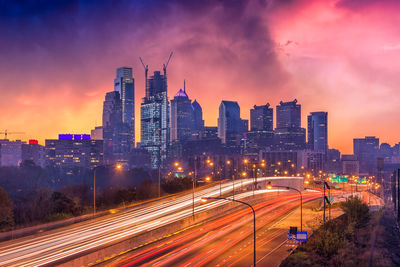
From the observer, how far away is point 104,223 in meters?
45.8

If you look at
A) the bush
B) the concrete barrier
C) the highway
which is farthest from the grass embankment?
the highway

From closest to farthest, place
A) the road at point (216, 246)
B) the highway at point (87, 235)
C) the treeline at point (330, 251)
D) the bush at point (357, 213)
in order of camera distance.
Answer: the highway at point (87, 235) → the road at point (216, 246) → the treeline at point (330, 251) → the bush at point (357, 213)

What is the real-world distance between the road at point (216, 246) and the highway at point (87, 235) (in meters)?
3.77

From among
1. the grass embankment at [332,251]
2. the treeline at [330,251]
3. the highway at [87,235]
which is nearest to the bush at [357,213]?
the grass embankment at [332,251]

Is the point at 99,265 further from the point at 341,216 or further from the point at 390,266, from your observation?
the point at 341,216

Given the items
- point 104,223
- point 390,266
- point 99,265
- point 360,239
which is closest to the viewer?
point 99,265

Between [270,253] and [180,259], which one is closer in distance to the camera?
[180,259]

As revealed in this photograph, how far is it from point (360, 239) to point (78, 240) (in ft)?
133

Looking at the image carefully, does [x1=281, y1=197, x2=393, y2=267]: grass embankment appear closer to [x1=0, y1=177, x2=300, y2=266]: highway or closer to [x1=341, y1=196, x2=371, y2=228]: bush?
[x1=341, y1=196, x2=371, y2=228]: bush

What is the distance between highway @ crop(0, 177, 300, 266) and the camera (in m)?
31.5

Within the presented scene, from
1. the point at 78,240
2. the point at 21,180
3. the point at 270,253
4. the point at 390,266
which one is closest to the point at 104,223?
the point at 78,240

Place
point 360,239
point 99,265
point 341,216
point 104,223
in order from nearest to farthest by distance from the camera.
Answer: point 99,265 → point 104,223 → point 360,239 → point 341,216

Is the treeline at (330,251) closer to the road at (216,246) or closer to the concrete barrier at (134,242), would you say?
the road at (216,246)

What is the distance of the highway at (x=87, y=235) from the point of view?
31453 mm
